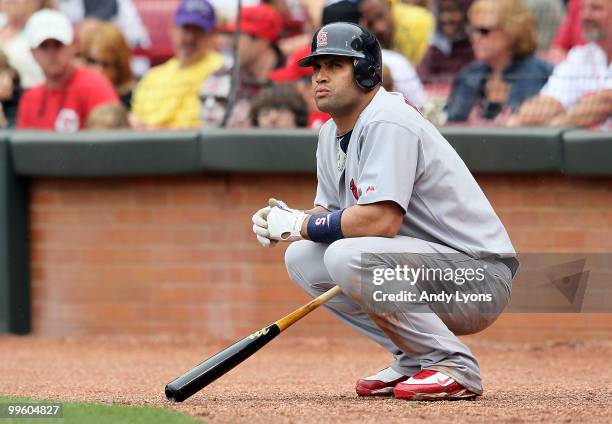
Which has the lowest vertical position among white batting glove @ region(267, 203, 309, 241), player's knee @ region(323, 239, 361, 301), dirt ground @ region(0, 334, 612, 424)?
dirt ground @ region(0, 334, 612, 424)

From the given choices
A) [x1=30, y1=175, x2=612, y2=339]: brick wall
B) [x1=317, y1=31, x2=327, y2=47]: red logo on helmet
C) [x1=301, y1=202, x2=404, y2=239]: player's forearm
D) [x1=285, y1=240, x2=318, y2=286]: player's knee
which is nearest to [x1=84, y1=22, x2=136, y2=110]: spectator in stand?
[x1=30, y1=175, x2=612, y2=339]: brick wall

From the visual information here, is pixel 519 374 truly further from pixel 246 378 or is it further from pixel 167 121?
pixel 167 121

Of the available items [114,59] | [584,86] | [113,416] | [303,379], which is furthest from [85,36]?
[113,416]

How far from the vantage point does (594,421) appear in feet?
12.2

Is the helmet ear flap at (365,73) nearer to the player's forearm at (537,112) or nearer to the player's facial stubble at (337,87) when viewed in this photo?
the player's facial stubble at (337,87)

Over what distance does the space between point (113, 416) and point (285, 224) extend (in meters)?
0.98

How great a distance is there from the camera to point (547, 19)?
725 cm

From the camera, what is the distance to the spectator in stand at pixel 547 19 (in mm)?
7203

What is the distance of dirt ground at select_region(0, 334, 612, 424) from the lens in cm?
392

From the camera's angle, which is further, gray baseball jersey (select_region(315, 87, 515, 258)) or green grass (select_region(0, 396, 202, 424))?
gray baseball jersey (select_region(315, 87, 515, 258))

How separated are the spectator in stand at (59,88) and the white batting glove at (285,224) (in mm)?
3691

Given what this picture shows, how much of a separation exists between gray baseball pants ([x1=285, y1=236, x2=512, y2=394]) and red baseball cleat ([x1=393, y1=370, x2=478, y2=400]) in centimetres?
3

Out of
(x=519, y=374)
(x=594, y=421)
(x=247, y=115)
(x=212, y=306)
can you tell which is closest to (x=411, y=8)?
(x=247, y=115)

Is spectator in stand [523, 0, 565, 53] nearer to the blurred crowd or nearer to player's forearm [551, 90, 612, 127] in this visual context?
the blurred crowd
